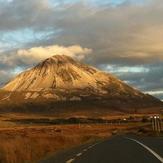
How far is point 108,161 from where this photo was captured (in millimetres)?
22156

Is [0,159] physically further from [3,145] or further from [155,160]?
[155,160]

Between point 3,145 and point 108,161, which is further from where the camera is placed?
point 3,145

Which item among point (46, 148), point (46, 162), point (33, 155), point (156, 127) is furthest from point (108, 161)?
point (156, 127)

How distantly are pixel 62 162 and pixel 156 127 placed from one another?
195 ft

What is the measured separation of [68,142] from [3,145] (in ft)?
61.2

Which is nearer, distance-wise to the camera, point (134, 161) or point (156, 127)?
point (134, 161)

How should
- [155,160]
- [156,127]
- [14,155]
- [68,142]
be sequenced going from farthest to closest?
[156,127] → [68,142] → [14,155] → [155,160]

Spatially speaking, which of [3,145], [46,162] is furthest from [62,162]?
[3,145]

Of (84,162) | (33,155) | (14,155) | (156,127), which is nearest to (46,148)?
(33,155)

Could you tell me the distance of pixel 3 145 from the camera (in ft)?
85.8

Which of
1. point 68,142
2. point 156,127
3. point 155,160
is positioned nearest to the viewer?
point 155,160

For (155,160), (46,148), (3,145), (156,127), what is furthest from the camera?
(156,127)

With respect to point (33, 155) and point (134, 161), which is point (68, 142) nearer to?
point (33, 155)

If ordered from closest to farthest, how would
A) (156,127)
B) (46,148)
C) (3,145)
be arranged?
1. (3,145)
2. (46,148)
3. (156,127)
